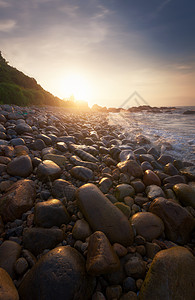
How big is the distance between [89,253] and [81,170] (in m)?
1.41

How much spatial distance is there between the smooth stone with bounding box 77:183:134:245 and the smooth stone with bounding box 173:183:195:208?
3.60ft

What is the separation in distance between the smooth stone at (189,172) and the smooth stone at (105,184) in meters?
1.67

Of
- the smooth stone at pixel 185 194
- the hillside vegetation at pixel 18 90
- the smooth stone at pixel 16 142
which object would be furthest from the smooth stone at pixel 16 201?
the hillside vegetation at pixel 18 90

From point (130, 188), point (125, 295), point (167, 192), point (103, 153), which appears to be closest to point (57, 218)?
point (125, 295)

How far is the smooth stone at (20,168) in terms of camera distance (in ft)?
7.32

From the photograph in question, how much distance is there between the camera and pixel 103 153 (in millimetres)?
3838

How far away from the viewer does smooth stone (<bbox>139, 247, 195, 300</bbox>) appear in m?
1.06

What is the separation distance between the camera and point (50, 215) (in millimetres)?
1608

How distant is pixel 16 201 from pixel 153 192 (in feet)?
6.33

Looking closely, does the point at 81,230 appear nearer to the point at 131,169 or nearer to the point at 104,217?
the point at 104,217

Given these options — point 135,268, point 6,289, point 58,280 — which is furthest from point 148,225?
point 6,289

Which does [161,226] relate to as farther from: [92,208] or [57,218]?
[57,218]

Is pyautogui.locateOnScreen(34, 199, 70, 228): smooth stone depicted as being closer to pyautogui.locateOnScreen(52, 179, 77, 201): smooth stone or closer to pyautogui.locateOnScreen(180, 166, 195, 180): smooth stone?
pyautogui.locateOnScreen(52, 179, 77, 201): smooth stone

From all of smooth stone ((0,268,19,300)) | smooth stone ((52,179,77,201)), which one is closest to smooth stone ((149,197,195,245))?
smooth stone ((52,179,77,201))
